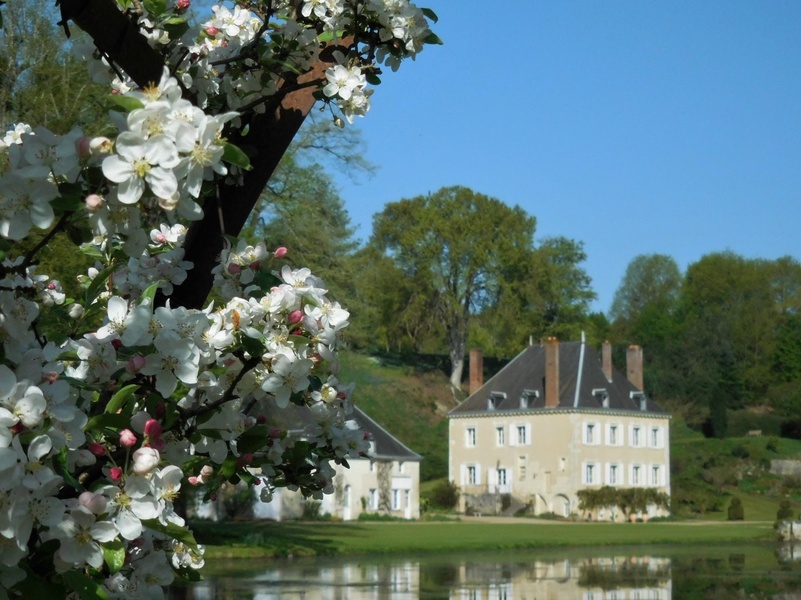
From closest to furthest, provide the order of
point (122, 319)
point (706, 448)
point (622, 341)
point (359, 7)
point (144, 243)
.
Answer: point (144, 243) < point (122, 319) < point (359, 7) < point (706, 448) < point (622, 341)

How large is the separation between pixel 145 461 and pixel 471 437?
5770cm

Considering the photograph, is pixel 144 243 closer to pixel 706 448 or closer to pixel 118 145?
pixel 118 145

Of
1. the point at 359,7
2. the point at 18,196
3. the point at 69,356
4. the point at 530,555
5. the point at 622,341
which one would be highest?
the point at 622,341

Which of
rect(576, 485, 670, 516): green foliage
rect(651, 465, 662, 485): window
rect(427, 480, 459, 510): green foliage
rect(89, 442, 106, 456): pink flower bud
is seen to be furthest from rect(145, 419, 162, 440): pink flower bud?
rect(651, 465, 662, 485): window

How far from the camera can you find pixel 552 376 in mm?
57094

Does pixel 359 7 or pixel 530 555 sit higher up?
pixel 359 7

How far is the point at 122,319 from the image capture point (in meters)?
3.06

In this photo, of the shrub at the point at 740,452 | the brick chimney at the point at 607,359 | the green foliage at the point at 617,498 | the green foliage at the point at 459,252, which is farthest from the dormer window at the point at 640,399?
the green foliage at the point at 459,252

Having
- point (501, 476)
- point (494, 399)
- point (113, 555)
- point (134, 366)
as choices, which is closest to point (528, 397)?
point (494, 399)

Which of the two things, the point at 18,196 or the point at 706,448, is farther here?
the point at 706,448

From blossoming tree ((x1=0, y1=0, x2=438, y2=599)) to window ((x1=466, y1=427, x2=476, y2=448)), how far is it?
55.6 metres

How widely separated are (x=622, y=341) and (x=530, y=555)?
2632 inches

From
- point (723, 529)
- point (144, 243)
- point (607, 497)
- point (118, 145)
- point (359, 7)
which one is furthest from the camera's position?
point (607, 497)

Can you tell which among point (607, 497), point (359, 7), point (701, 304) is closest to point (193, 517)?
point (607, 497)
